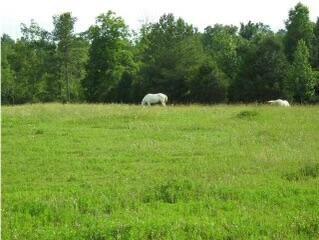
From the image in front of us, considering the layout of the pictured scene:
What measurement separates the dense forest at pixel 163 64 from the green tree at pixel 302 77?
3.1 inches

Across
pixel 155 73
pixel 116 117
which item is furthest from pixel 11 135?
pixel 155 73

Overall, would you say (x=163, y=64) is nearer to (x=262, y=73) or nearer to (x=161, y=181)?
(x=262, y=73)

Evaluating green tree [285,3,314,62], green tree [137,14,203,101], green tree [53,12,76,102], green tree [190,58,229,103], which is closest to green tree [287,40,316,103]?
green tree [285,3,314,62]

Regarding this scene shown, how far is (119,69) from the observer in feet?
203

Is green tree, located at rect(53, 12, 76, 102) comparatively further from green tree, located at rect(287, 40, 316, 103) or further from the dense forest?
green tree, located at rect(287, 40, 316, 103)

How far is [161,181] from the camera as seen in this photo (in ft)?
34.7

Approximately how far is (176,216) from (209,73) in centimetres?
4044

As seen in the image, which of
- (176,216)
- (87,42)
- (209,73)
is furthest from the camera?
(87,42)

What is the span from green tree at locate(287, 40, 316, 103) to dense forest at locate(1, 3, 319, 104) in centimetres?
8

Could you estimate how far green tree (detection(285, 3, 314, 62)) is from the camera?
1905 inches

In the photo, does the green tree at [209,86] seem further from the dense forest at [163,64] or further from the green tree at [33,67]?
A: the green tree at [33,67]

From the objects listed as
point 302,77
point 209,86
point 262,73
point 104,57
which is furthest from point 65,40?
point 302,77

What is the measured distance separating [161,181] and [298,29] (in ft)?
137

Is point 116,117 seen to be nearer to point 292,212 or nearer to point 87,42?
point 292,212
